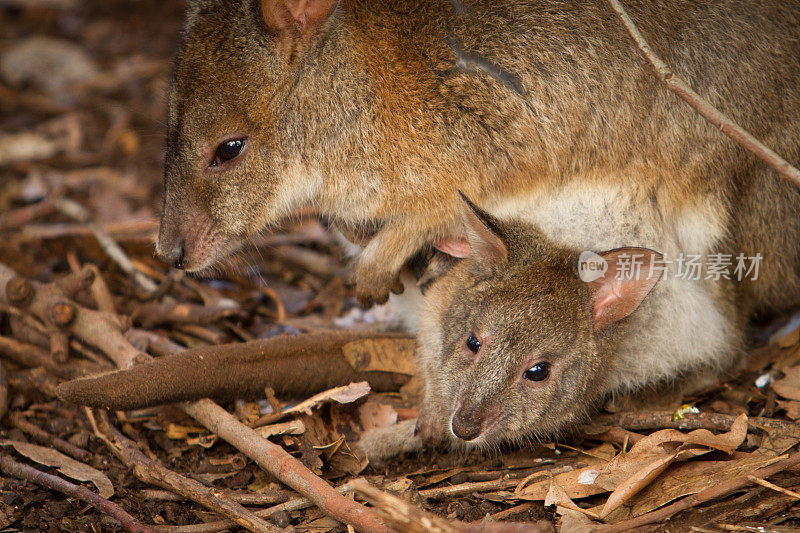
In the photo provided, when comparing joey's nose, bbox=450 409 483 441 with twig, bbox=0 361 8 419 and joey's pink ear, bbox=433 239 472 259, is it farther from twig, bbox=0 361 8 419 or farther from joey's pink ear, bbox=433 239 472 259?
twig, bbox=0 361 8 419

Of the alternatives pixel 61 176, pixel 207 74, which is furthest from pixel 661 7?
pixel 61 176

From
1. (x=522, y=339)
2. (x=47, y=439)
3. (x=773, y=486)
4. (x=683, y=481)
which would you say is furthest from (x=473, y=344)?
(x=47, y=439)

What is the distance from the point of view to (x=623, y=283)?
3.96 m

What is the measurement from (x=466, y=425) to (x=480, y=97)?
1607 mm

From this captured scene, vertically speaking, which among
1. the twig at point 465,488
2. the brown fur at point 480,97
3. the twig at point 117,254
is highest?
the brown fur at point 480,97

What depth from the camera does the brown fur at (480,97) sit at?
4.07m

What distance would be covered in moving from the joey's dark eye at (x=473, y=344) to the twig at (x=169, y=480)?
1.27 meters

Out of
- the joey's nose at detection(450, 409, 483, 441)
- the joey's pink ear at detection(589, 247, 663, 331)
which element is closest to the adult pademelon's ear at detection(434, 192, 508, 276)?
the joey's pink ear at detection(589, 247, 663, 331)

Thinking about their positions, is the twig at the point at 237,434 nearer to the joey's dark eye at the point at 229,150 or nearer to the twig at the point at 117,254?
the twig at the point at 117,254

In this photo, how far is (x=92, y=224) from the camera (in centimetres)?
577

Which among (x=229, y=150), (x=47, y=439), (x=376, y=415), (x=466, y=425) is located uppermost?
(x=229, y=150)

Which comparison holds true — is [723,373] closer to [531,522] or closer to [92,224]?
[531,522]

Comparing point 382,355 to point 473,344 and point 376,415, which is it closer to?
point 376,415

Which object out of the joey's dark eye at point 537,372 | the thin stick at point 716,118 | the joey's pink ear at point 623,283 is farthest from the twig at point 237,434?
the thin stick at point 716,118
